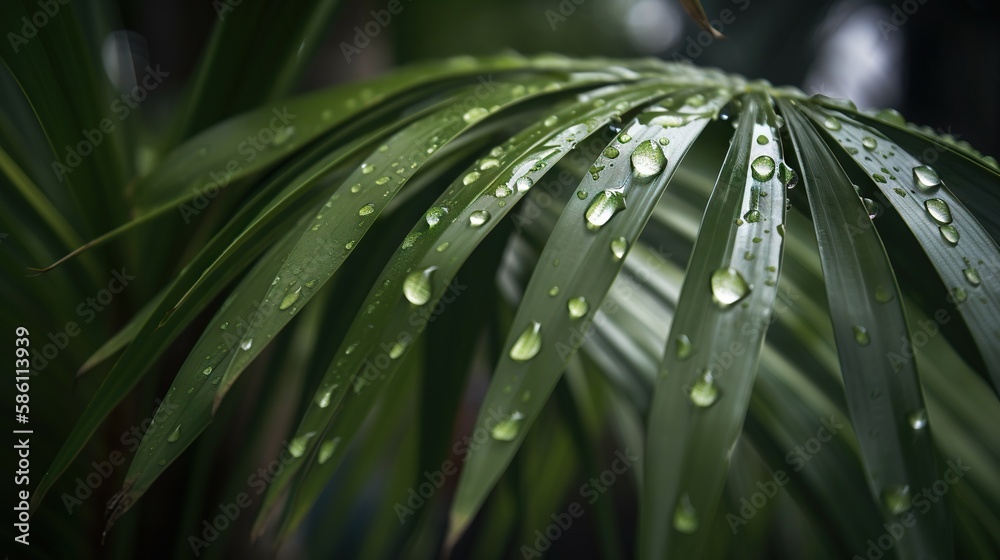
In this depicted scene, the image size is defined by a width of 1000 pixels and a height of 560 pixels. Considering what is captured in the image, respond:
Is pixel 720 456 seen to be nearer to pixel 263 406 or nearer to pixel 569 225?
pixel 569 225

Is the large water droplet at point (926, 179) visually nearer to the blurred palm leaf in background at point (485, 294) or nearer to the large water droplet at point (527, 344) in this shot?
the blurred palm leaf in background at point (485, 294)

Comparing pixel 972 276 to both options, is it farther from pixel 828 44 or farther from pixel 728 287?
pixel 828 44

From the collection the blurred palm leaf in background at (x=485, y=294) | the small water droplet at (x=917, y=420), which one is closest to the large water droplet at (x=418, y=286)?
the blurred palm leaf in background at (x=485, y=294)

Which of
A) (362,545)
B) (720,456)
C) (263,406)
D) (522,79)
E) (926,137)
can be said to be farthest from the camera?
(362,545)

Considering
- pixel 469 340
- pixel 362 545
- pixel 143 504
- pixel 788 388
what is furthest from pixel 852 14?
pixel 143 504

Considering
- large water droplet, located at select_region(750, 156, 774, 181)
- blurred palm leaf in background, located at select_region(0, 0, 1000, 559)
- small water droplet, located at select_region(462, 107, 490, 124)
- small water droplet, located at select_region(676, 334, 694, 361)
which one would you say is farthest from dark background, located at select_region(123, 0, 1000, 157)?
small water droplet, located at select_region(676, 334, 694, 361)

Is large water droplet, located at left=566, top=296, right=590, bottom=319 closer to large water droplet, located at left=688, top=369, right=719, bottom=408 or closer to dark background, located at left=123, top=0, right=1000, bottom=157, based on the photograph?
large water droplet, located at left=688, top=369, right=719, bottom=408
